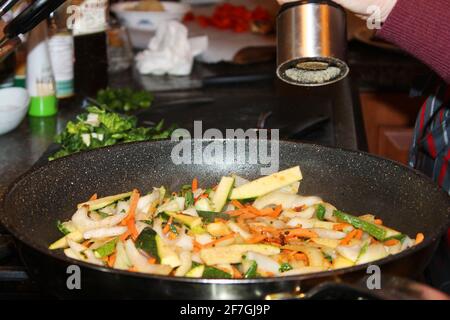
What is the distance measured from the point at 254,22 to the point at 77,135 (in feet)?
6.18

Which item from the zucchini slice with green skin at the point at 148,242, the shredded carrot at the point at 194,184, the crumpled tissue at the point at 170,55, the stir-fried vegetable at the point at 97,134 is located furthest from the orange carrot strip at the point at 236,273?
the crumpled tissue at the point at 170,55

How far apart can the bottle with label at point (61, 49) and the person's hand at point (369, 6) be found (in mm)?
1075

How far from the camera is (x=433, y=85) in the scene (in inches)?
79.9

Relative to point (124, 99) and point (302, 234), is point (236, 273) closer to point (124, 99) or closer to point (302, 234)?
point (302, 234)

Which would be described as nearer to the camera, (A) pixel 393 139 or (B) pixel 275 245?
(B) pixel 275 245

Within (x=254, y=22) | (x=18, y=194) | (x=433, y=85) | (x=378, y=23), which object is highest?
(x=378, y=23)

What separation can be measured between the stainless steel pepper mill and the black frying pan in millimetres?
154

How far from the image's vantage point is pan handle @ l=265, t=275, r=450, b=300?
836 mm

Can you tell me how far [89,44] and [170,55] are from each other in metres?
0.41

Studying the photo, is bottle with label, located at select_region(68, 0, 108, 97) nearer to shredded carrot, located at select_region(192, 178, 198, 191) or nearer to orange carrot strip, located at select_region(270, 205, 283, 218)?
shredded carrot, located at select_region(192, 178, 198, 191)

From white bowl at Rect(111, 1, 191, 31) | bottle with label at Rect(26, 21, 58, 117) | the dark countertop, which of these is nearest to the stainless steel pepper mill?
the dark countertop

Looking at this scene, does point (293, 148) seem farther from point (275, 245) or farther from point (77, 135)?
point (77, 135)
